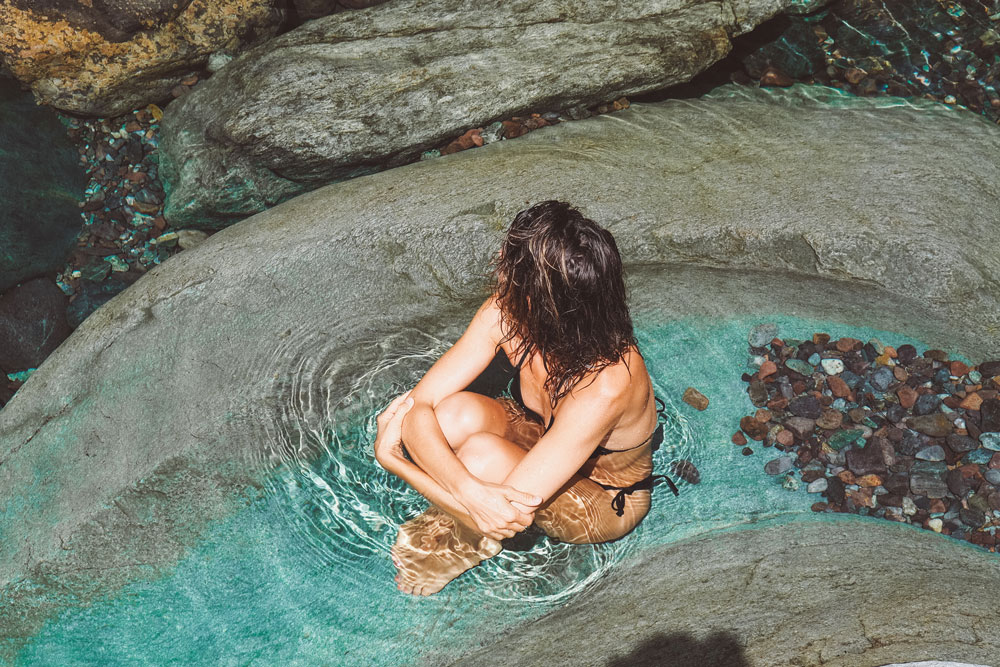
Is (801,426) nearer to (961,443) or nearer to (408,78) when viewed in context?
(961,443)

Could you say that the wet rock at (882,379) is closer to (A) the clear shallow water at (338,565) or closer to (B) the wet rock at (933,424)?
(B) the wet rock at (933,424)

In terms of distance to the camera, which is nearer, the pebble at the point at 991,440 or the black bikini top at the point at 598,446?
the black bikini top at the point at 598,446

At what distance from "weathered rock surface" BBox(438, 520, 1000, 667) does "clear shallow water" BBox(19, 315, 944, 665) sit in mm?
168

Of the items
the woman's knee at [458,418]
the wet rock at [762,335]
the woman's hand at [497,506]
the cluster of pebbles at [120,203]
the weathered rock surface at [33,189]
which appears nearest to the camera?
the woman's hand at [497,506]

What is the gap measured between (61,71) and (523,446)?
450 cm

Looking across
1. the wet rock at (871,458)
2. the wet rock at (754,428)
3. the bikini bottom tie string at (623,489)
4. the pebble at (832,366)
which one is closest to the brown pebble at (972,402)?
the wet rock at (871,458)

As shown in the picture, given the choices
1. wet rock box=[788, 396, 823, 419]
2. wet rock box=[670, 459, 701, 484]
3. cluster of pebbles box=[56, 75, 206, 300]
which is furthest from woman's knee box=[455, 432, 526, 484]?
cluster of pebbles box=[56, 75, 206, 300]

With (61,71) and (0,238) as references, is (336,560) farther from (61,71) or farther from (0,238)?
(61,71)

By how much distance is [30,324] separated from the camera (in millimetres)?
4859

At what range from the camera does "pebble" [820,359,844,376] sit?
384cm

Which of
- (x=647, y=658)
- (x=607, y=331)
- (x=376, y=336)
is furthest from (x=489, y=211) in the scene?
(x=647, y=658)

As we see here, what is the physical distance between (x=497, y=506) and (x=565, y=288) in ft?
2.93

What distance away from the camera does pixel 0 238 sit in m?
4.80

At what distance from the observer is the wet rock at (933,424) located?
11.7ft
